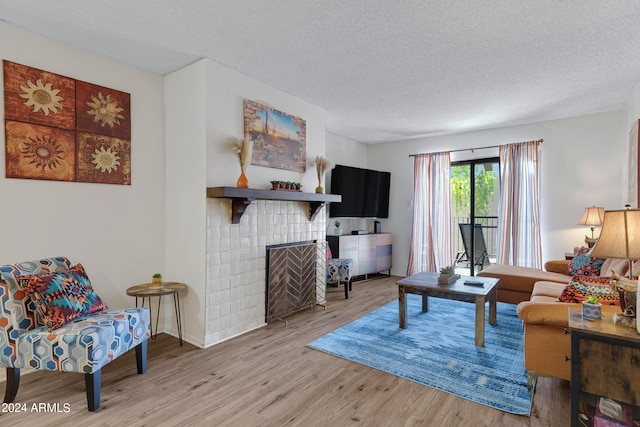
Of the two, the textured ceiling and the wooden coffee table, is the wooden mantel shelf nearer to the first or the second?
the textured ceiling

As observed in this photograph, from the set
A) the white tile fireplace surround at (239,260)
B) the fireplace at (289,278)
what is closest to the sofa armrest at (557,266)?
the fireplace at (289,278)

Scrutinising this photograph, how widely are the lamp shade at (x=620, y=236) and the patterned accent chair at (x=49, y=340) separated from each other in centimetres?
286

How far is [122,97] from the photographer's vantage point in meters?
3.02

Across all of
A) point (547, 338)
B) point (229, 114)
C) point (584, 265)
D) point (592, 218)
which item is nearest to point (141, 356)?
point (229, 114)

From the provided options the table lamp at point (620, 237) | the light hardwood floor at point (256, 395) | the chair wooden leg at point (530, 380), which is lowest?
the light hardwood floor at point (256, 395)

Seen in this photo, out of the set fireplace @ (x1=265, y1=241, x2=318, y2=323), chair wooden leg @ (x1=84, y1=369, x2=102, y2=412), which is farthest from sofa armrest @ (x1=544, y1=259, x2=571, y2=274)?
chair wooden leg @ (x1=84, y1=369, x2=102, y2=412)

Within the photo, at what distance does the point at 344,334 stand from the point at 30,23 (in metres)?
3.60

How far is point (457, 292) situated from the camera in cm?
309

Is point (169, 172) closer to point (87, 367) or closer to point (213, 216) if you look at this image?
point (213, 216)

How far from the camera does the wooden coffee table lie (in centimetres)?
298

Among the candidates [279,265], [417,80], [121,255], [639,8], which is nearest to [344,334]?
[279,265]

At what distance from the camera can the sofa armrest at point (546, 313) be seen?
207cm

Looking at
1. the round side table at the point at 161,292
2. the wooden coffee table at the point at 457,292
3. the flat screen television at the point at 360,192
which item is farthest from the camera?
the flat screen television at the point at 360,192

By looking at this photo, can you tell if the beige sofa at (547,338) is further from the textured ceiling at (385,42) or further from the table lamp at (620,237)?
the textured ceiling at (385,42)
